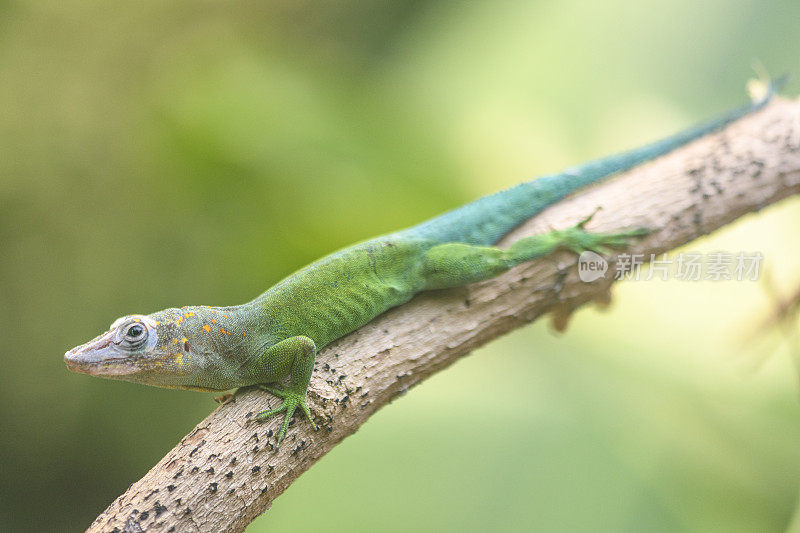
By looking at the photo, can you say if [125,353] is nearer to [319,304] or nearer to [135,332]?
[135,332]

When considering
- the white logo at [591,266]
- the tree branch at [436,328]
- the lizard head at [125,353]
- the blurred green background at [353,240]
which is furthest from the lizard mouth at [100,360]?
the white logo at [591,266]

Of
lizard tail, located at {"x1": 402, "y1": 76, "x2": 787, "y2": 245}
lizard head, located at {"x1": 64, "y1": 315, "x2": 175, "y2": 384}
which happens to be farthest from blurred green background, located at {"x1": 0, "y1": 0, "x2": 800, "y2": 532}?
lizard head, located at {"x1": 64, "y1": 315, "x2": 175, "y2": 384}

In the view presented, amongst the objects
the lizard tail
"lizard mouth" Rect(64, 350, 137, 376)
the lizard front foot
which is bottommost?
the lizard front foot

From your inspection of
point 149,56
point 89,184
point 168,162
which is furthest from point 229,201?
point 149,56

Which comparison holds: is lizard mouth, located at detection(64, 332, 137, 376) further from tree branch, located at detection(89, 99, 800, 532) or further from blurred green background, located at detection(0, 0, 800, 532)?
blurred green background, located at detection(0, 0, 800, 532)

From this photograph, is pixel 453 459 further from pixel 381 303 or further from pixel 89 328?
pixel 89 328

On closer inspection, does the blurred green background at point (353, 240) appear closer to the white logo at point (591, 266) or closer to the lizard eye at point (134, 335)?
the white logo at point (591, 266)
